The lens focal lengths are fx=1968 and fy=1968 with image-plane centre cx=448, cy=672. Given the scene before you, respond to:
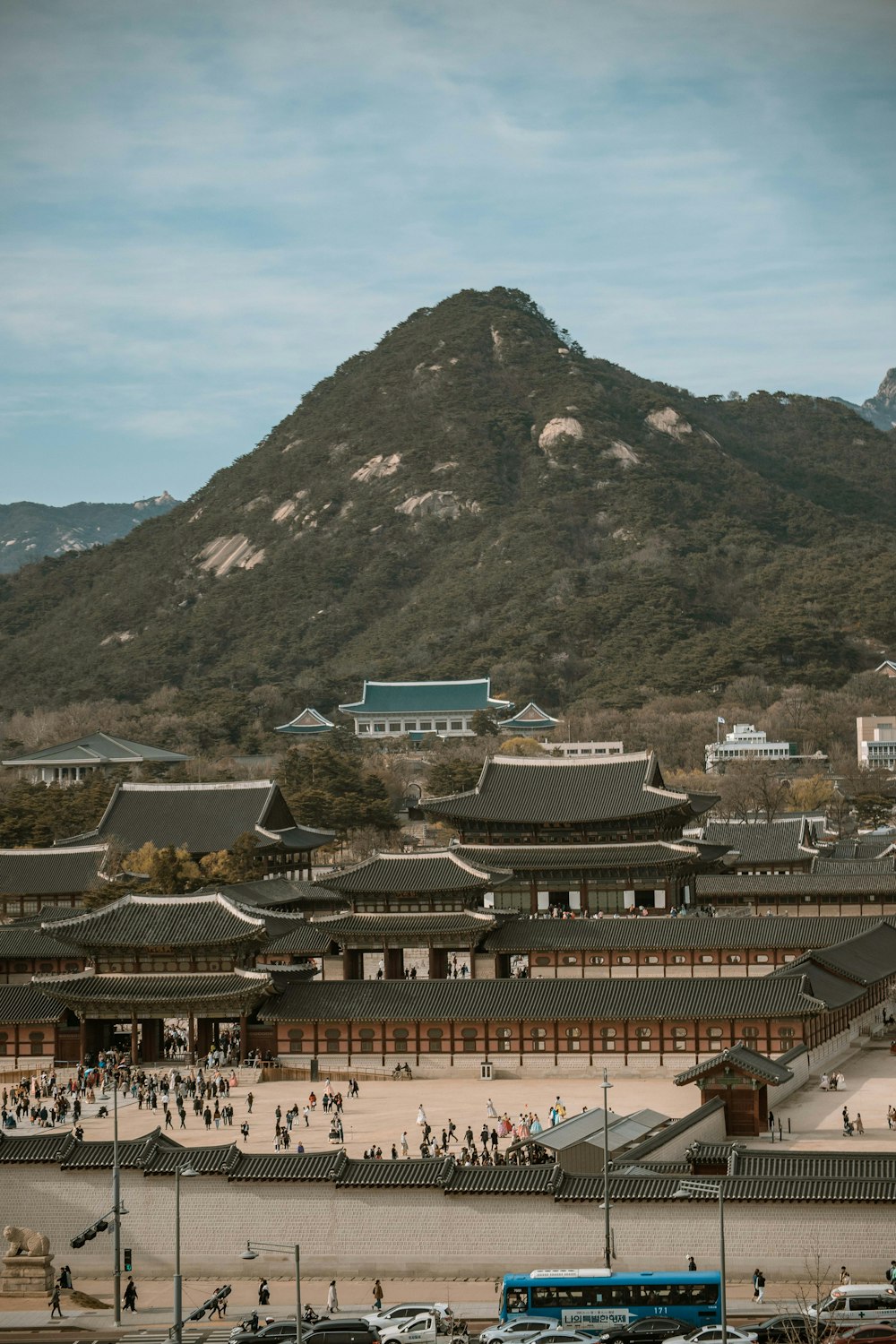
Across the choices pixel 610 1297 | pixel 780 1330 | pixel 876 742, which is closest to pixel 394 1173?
pixel 610 1297

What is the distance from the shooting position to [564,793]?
7519cm

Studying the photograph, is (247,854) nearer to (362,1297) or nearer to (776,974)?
(776,974)

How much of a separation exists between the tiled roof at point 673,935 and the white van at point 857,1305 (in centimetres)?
3006

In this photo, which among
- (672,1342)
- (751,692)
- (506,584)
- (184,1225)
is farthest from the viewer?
(506,584)

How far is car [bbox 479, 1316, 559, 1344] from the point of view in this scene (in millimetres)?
31812

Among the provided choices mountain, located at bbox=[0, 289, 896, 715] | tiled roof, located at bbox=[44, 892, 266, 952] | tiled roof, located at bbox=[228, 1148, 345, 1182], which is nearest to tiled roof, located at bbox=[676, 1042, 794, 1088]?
tiled roof, located at bbox=[228, 1148, 345, 1182]

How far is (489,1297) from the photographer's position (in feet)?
118

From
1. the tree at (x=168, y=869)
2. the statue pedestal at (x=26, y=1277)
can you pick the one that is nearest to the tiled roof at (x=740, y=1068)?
the statue pedestal at (x=26, y=1277)

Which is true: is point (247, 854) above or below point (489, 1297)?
above

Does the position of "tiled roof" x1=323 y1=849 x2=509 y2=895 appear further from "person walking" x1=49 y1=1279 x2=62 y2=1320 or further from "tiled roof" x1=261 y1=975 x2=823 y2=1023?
"person walking" x1=49 y1=1279 x2=62 y2=1320

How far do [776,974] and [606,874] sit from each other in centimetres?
1712

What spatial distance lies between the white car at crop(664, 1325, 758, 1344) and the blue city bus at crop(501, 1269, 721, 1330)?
143 cm

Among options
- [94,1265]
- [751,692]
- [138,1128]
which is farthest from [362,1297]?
[751,692]

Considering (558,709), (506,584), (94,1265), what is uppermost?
(506,584)
